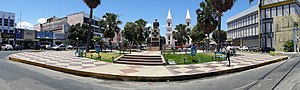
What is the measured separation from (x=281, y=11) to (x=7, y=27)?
64128mm

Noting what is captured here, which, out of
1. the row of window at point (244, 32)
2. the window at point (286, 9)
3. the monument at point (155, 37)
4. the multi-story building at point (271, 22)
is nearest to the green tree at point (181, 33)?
the row of window at point (244, 32)

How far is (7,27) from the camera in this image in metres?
44.2

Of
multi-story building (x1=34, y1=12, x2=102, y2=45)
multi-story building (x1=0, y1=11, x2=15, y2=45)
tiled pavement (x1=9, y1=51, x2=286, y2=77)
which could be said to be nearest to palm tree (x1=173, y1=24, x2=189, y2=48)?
multi-story building (x1=34, y1=12, x2=102, y2=45)

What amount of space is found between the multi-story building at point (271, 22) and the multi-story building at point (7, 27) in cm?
5456

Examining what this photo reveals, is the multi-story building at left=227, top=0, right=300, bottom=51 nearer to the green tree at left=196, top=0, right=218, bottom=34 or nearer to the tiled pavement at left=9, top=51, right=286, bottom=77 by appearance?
the green tree at left=196, top=0, right=218, bottom=34

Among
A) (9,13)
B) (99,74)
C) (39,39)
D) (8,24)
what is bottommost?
(99,74)

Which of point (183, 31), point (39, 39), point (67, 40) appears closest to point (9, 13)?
point (39, 39)

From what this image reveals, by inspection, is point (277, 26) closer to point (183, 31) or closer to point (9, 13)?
point (183, 31)

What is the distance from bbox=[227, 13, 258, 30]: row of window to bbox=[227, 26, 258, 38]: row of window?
143cm

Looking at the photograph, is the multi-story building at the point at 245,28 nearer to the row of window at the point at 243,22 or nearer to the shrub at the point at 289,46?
the row of window at the point at 243,22

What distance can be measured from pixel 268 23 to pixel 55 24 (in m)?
64.9

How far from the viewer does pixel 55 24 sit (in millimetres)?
64375

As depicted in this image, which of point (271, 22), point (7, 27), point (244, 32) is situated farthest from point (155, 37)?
point (244, 32)

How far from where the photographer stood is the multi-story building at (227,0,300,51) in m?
39.6
